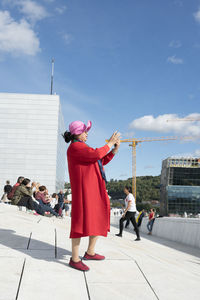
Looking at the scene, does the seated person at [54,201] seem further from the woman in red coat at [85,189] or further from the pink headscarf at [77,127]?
the pink headscarf at [77,127]

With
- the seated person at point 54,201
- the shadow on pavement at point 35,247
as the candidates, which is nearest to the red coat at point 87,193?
the shadow on pavement at point 35,247

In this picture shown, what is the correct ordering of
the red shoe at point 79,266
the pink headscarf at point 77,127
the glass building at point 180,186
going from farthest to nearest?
the glass building at point 180,186 → the pink headscarf at point 77,127 → the red shoe at point 79,266

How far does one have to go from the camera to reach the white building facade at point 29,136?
8288 centimetres

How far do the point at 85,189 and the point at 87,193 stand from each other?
6 cm

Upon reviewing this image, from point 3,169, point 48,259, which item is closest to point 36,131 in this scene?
point 3,169

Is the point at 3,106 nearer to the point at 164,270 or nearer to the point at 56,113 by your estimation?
the point at 56,113

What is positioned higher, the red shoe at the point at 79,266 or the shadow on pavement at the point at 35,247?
the shadow on pavement at the point at 35,247

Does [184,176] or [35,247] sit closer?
[35,247]

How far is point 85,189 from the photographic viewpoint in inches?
161

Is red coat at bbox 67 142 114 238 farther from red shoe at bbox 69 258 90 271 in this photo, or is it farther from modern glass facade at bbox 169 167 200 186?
modern glass facade at bbox 169 167 200 186

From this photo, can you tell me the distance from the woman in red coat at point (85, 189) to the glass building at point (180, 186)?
10868 centimetres

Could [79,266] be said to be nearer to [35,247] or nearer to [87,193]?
[87,193]

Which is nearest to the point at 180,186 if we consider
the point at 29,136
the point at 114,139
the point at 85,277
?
the point at 29,136

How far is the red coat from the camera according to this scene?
402cm
